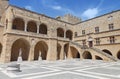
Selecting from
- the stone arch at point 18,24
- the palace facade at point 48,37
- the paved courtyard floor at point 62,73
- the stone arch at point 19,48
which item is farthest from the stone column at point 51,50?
the paved courtyard floor at point 62,73

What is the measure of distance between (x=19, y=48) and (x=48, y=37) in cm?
615

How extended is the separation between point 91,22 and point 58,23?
794 centimetres

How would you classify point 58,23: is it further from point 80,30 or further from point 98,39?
point 98,39

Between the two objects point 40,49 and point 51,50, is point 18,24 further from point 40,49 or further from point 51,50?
point 51,50

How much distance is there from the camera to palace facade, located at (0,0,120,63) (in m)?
20.5

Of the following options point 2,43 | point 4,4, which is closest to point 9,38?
point 2,43

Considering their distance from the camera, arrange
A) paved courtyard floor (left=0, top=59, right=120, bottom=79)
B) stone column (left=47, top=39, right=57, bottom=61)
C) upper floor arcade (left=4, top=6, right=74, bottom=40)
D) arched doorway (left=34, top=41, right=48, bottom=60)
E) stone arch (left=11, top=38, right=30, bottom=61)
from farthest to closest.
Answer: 1. arched doorway (left=34, top=41, right=48, bottom=60)
2. stone column (left=47, top=39, right=57, bottom=61)
3. stone arch (left=11, top=38, right=30, bottom=61)
4. upper floor arcade (left=4, top=6, right=74, bottom=40)
5. paved courtyard floor (left=0, top=59, right=120, bottom=79)

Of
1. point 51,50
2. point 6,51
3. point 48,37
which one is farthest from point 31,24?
point 6,51

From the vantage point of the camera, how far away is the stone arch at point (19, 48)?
2220cm

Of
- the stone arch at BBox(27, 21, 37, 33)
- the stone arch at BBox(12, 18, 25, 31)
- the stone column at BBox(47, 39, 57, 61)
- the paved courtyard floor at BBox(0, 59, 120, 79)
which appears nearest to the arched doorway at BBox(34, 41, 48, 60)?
the stone column at BBox(47, 39, 57, 61)

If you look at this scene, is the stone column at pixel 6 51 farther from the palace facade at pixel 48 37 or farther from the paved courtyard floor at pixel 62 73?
the paved courtyard floor at pixel 62 73

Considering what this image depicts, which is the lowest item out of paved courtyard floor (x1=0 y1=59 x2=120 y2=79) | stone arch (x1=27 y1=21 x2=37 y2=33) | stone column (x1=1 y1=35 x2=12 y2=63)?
paved courtyard floor (x1=0 y1=59 x2=120 y2=79)

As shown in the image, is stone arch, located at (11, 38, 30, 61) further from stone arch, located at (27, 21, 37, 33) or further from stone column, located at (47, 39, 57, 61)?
stone column, located at (47, 39, 57, 61)

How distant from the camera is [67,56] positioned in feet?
98.9
